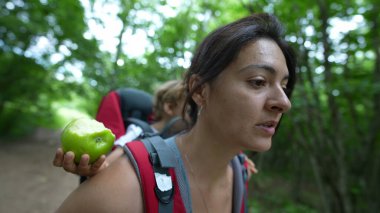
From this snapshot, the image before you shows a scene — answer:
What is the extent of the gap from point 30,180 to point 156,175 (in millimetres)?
7220

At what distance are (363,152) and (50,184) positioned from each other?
753cm

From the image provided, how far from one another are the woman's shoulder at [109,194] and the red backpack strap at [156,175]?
46mm

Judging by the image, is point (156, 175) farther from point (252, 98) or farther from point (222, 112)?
point (252, 98)

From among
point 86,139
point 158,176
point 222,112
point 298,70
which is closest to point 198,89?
point 222,112

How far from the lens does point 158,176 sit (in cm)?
157

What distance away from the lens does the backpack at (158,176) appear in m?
1.51

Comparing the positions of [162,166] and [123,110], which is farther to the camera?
[123,110]

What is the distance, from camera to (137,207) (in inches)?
58.9

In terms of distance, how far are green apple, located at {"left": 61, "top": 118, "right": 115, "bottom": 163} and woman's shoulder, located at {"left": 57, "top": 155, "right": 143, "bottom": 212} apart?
12 cm

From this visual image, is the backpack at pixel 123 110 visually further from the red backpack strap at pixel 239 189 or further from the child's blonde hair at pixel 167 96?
the red backpack strap at pixel 239 189

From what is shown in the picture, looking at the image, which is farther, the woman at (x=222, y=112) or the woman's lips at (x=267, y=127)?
the woman's lips at (x=267, y=127)

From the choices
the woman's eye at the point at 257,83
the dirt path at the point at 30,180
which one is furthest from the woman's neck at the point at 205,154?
the dirt path at the point at 30,180

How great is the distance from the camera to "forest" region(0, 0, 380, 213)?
16.5 feet

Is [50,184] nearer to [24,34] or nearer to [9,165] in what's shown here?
[9,165]
